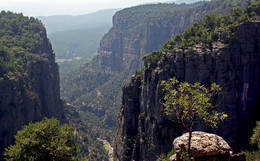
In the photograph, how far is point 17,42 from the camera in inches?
4405

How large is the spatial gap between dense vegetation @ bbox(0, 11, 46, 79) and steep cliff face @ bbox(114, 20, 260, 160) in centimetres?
5201

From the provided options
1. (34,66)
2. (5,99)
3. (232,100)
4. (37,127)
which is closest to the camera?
(37,127)

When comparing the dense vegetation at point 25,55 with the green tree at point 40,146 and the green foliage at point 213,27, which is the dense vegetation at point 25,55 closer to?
the green foliage at point 213,27

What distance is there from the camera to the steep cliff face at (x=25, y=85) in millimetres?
78250

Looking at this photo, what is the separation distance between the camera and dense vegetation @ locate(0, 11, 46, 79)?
9169 centimetres

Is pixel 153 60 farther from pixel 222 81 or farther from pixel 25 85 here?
pixel 25 85

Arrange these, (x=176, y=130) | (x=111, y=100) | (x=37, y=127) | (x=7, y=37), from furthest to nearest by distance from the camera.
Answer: (x=111, y=100) → (x=7, y=37) → (x=176, y=130) → (x=37, y=127)

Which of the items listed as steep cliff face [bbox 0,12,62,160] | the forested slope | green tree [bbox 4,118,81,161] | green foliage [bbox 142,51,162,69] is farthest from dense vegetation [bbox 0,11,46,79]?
green tree [bbox 4,118,81,161]

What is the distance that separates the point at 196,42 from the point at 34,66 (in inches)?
2724

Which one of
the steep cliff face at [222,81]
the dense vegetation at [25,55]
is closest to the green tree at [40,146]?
the steep cliff face at [222,81]

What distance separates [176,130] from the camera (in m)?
60.8

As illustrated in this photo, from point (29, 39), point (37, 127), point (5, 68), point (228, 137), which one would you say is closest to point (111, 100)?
point (29, 39)

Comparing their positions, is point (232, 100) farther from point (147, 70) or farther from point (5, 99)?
point (5, 99)

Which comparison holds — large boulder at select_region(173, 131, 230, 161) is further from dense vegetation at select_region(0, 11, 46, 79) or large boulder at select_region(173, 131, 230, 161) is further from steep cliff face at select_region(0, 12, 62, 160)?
dense vegetation at select_region(0, 11, 46, 79)
